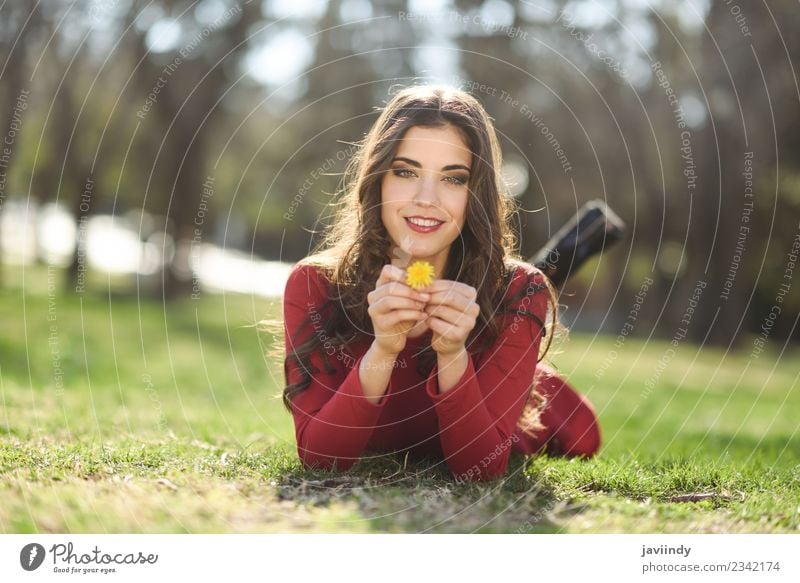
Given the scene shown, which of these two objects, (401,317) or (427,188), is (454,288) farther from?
(427,188)

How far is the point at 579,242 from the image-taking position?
5637 mm

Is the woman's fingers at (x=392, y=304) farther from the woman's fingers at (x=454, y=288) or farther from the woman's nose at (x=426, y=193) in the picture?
the woman's nose at (x=426, y=193)

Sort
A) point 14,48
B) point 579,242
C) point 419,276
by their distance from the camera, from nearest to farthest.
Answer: point 419,276
point 579,242
point 14,48

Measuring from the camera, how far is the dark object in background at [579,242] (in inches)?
223

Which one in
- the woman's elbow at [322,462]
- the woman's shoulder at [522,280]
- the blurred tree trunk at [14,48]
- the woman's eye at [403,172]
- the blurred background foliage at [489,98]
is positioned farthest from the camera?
the blurred background foliage at [489,98]

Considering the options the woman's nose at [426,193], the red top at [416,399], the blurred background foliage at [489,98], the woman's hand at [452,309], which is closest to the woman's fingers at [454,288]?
the woman's hand at [452,309]

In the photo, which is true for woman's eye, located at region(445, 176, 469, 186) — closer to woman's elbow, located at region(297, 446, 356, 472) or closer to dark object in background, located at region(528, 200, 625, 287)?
woman's elbow, located at region(297, 446, 356, 472)

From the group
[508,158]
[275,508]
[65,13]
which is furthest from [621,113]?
[275,508]

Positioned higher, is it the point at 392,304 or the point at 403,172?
the point at 403,172

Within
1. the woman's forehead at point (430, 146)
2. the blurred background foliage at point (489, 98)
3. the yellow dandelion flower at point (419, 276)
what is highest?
the blurred background foliage at point (489, 98)

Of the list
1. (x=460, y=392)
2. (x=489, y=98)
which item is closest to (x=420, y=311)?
(x=460, y=392)

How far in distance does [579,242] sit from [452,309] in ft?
8.91

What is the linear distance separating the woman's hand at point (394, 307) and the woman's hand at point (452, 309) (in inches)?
1.6
